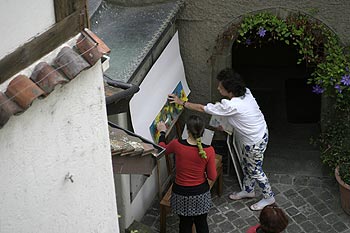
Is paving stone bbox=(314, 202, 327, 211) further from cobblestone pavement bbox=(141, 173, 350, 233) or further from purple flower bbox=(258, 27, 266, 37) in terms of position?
purple flower bbox=(258, 27, 266, 37)

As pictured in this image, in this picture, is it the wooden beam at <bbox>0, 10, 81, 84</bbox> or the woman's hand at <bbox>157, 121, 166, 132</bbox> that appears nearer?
the wooden beam at <bbox>0, 10, 81, 84</bbox>

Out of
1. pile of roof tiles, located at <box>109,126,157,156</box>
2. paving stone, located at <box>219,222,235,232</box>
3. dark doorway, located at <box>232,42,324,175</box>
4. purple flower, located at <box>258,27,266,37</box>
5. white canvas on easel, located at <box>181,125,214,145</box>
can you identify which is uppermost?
pile of roof tiles, located at <box>109,126,157,156</box>

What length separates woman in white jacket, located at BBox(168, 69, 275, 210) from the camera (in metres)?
8.45

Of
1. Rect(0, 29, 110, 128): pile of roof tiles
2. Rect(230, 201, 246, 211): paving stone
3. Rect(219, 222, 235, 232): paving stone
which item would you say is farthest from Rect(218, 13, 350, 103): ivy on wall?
Rect(0, 29, 110, 128): pile of roof tiles

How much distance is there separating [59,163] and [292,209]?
4884 mm

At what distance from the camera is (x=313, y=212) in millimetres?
9062

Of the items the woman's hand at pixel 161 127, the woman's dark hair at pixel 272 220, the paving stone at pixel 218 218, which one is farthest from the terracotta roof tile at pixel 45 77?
the paving stone at pixel 218 218

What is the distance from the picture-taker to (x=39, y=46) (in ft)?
14.4

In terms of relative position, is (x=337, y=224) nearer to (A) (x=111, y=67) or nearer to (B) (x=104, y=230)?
(A) (x=111, y=67)

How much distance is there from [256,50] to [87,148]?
28.1 ft

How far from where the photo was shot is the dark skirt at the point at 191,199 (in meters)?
7.78

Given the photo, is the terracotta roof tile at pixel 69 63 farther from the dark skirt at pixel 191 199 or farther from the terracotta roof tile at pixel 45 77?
the dark skirt at pixel 191 199

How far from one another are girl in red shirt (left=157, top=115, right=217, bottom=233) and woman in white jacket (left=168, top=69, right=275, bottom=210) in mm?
848

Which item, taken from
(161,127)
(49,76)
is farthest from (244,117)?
(49,76)
